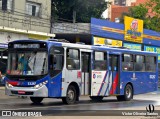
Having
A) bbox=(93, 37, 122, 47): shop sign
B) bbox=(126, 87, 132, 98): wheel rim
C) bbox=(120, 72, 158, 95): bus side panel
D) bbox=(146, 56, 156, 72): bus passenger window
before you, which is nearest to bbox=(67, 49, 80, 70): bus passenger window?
bbox=(120, 72, 158, 95): bus side panel

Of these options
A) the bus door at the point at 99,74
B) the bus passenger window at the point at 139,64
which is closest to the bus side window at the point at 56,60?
the bus door at the point at 99,74

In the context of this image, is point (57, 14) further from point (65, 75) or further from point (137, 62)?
point (65, 75)

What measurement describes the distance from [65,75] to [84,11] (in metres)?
25.6

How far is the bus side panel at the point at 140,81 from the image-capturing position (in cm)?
2380

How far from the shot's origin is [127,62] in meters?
24.1

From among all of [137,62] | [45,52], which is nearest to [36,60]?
[45,52]

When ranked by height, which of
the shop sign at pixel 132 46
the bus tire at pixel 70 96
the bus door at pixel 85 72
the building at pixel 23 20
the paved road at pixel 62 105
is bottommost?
the paved road at pixel 62 105

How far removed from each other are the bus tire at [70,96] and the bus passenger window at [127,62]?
485 cm

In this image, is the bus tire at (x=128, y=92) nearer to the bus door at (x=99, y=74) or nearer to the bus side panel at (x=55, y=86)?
the bus door at (x=99, y=74)

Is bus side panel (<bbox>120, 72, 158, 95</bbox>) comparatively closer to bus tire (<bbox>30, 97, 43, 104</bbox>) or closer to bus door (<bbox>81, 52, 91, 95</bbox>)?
bus door (<bbox>81, 52, 91, 95</bbox>)

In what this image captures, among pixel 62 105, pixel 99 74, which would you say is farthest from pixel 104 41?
pixel 62 105

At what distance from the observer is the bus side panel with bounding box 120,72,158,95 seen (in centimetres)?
2380

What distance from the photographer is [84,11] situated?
44.0 metres

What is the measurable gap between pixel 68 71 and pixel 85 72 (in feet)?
5.50
